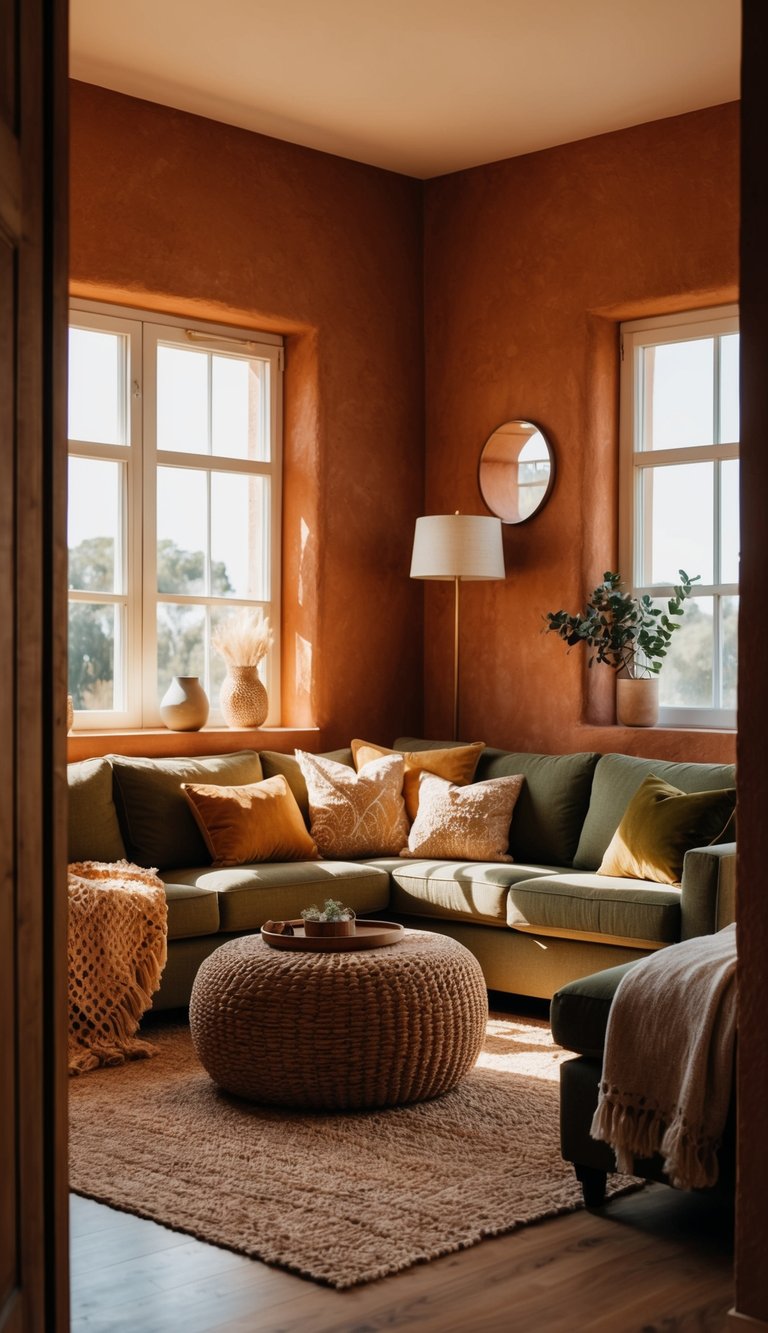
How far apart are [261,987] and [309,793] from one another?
6.64ft

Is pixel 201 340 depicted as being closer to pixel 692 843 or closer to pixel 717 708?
pixel 717 708

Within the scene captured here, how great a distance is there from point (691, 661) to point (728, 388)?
3.83 feet

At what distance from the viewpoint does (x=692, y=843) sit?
4949mm

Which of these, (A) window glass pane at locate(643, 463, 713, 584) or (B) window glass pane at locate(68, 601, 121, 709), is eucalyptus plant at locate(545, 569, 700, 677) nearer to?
(A) window glass pane at locate(643, 463, 713, 584)

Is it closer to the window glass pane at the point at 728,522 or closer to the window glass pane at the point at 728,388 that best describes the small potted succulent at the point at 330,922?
the window glass pane at the point at 728,522

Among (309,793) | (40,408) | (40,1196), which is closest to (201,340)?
(309,793)

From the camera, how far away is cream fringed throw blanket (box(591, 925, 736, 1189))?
3.01 meters

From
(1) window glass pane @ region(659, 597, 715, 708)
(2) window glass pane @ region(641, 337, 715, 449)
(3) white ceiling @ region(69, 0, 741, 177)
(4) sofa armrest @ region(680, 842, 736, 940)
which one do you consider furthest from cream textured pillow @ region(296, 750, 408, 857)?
(3) white ceiling @ region(69, 0, 741, 177)

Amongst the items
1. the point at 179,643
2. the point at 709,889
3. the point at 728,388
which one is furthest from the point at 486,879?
the point at 728,388

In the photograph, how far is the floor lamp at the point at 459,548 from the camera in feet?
20.9

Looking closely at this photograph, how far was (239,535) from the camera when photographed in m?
6.70

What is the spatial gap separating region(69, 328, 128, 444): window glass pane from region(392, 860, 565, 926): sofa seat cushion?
2207mm

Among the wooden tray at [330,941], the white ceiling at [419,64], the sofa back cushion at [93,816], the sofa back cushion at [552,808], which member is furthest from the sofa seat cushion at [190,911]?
the white ceiling at [419,64]

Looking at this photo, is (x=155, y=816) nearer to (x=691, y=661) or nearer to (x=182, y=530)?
(x=182, y=530)
